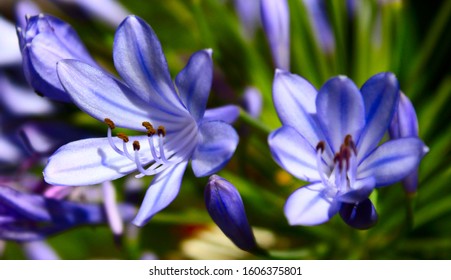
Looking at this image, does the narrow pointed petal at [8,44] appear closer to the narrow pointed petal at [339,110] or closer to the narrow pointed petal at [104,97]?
the narrow pointed petal at [104,97]

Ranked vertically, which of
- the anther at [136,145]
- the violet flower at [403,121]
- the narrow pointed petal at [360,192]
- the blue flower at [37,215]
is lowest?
the blue flower at [37,215]

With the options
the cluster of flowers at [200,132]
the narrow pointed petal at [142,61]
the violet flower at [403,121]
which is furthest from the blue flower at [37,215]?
the violet flower at [403,121]

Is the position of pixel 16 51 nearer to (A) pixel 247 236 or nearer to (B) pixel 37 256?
(B) pixel 37 256

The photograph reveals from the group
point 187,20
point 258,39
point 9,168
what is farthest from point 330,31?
point 9,168

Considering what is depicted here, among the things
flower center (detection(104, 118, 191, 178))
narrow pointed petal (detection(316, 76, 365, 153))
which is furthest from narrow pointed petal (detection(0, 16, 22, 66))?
narrow pointed petal (detection(316, 76, 365, 153))

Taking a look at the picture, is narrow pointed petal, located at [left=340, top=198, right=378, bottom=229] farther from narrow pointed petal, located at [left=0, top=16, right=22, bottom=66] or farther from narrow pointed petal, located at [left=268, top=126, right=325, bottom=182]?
narrow pointed petal, located at [left=0, top=16, right=22, bottom=66]

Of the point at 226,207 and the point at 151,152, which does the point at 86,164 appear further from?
→ the point at 226,207

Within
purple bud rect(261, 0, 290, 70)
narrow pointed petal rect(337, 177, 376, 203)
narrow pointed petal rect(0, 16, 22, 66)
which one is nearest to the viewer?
narrow pointed petal rect(337, 177, 376, 203)
